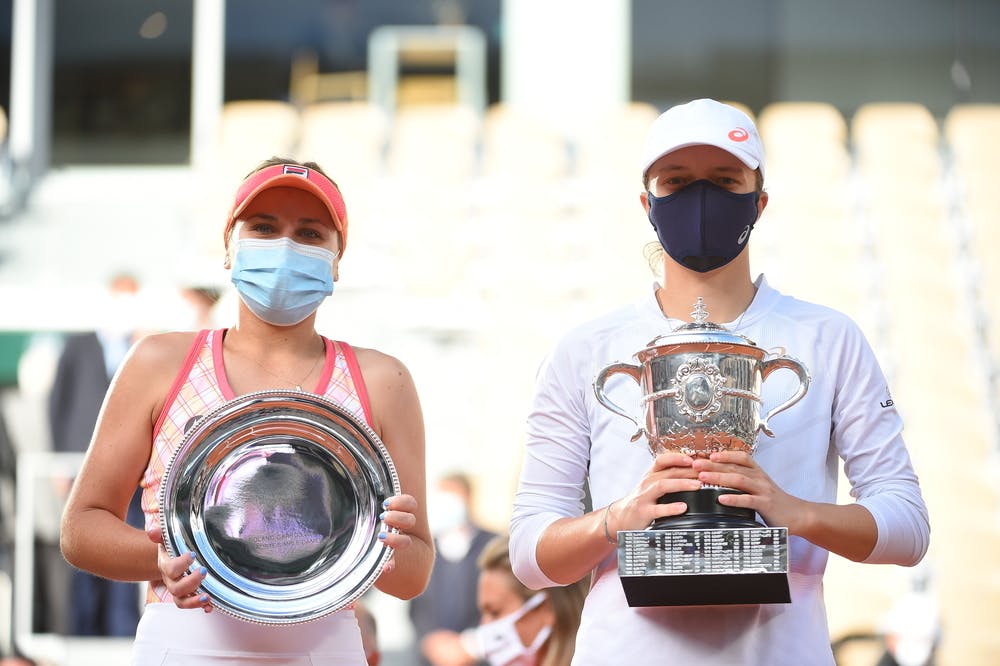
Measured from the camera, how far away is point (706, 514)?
1.74 m

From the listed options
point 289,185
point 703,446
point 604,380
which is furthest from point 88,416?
point 703,446

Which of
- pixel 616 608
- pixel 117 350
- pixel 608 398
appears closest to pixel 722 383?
pixel 608 398

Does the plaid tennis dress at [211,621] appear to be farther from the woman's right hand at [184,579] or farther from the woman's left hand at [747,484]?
the woman's left hand at [747,484]

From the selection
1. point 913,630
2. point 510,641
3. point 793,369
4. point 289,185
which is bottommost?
point 913,630

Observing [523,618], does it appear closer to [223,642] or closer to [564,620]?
[564,620]

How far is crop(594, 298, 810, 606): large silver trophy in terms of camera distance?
1.72m

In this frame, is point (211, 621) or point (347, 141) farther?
point (347, 141)

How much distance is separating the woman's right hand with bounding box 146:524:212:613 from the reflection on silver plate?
0.02 m

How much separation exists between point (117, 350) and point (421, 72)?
4713 millimetres

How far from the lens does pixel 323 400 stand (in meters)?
1.97

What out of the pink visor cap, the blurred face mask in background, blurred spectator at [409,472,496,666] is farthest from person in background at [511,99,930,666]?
blurred spectator at [409,472,496,666]

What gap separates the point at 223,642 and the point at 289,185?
1.99 ft

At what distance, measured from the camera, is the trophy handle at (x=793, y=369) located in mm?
1808

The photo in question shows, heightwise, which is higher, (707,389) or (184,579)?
(707,389)
